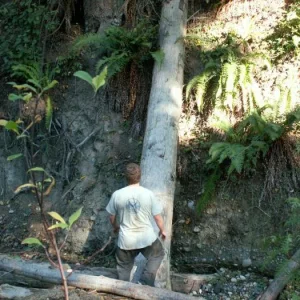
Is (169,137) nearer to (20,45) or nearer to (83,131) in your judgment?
(83,131)

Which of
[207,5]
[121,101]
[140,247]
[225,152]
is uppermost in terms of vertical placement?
[207,5]

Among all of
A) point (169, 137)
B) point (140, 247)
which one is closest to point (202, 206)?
point (169, 137)

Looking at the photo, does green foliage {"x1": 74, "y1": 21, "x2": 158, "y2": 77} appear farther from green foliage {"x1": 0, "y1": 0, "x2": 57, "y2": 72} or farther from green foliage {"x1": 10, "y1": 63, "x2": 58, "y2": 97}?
green foliage {"x1": 0, "y1": 0, "x2": 57, "y2": 72}

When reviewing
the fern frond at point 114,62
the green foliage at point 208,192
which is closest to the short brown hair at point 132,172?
the green foliage at point 208,192

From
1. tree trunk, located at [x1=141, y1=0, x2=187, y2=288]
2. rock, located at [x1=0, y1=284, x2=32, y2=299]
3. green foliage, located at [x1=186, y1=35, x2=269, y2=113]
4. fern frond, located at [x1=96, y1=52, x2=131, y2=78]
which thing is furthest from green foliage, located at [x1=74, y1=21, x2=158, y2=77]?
rock, located at [x1=0, y1=284, x2=32, y2=299]

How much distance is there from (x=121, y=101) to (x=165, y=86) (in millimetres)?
1184

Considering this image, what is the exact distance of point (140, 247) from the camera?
18.7ft

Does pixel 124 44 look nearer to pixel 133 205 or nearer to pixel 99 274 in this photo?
pixel 133 205

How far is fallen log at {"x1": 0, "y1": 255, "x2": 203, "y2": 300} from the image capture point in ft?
16.3

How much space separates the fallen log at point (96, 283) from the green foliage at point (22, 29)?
484cm

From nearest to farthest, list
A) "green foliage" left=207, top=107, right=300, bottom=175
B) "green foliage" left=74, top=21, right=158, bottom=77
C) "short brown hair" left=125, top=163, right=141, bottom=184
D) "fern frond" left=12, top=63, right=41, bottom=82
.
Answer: "short brown hair" left=125, top=163, right=141, bottom=184 < "green foliage" left=207, top=107, right=300, bottom=175 < "green foliage" left=74, top=21, right=158, bottom=77 < "fern frond" left=12, top=63, right=41, bottom=82

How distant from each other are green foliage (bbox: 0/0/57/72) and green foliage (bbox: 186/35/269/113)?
3.56 metres

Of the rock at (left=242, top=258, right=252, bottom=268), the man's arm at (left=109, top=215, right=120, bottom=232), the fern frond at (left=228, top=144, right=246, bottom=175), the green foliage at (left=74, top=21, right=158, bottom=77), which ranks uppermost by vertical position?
the green foliage at (left=74, top=21, right=158, bottom=77)

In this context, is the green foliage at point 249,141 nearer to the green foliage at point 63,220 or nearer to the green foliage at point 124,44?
the green foliage at point 124,44
